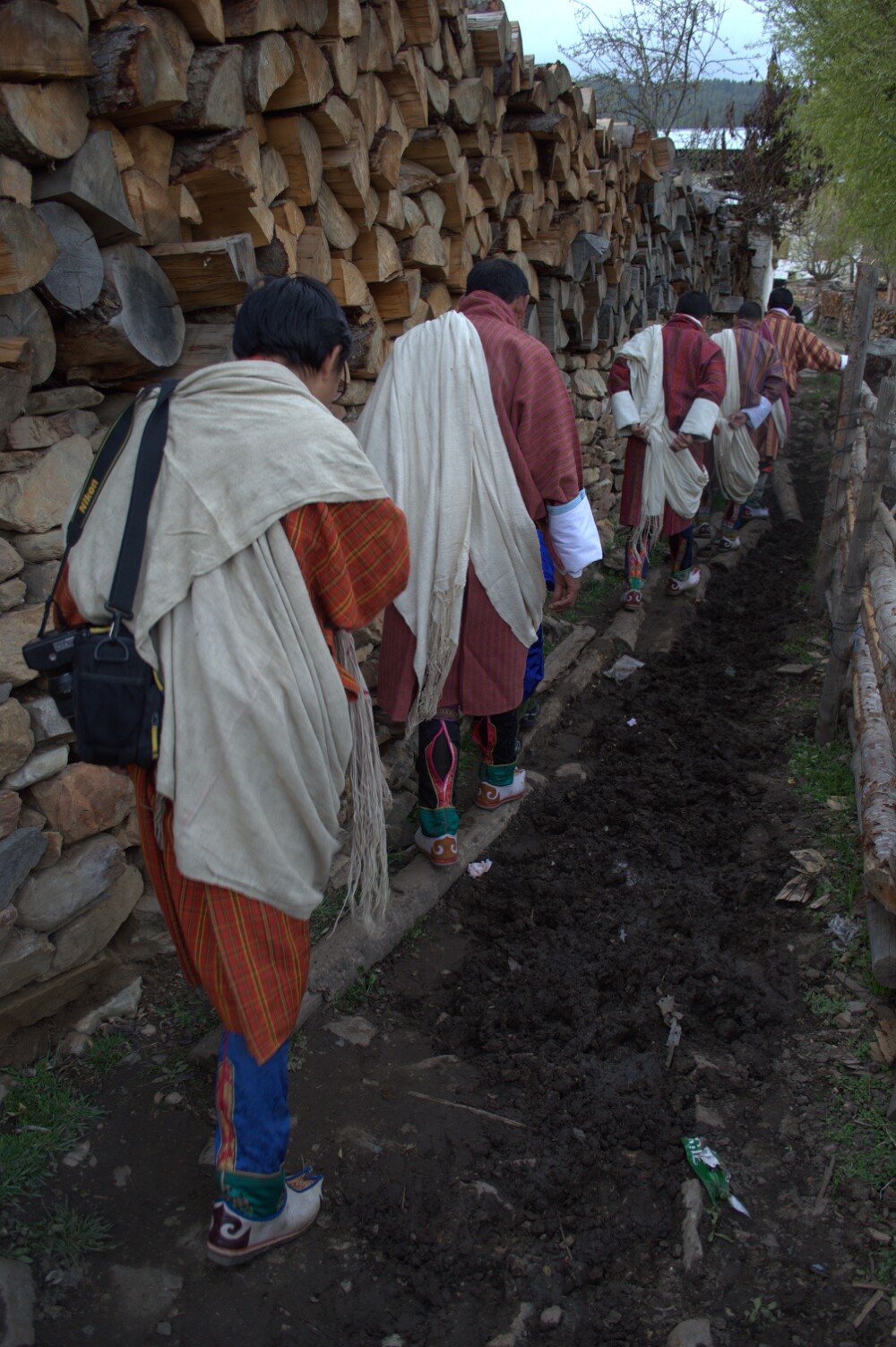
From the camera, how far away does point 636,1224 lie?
2.02 meters

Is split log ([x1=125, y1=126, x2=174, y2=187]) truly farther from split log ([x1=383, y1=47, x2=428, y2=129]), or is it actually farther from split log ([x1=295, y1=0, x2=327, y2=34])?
split log ([x1=383, y1=47, x2=428, y2=129])

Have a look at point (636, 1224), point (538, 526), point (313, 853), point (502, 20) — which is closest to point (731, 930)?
point (636, 1224)

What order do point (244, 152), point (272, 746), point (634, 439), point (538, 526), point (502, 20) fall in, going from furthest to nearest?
point (634, 439) → point (502, 20) → point (538, 526) → point (244, 152) → point (272, 746)

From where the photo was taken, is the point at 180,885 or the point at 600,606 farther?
the point at 600,606

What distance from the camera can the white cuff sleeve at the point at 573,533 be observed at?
3281 millimetres

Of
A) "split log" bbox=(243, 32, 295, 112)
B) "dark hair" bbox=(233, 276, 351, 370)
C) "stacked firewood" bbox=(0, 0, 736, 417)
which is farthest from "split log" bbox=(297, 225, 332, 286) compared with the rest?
"dark hair" bbox=(233, 276, 351, 370)

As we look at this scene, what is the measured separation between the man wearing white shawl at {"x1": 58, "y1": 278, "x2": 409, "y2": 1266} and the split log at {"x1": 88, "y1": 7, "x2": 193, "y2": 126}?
0.76m

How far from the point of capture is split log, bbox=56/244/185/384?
7.05 feet

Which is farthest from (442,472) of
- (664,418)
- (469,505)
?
(664,418)

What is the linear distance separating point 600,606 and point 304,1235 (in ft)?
15.3

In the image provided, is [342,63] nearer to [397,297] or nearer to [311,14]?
[311,14]

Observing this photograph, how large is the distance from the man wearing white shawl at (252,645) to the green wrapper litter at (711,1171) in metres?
0.94

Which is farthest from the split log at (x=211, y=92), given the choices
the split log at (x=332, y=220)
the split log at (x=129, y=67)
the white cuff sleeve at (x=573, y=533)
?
the white cuff sleeve at (x=573, y=533)

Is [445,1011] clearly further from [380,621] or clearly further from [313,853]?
[380,621]
